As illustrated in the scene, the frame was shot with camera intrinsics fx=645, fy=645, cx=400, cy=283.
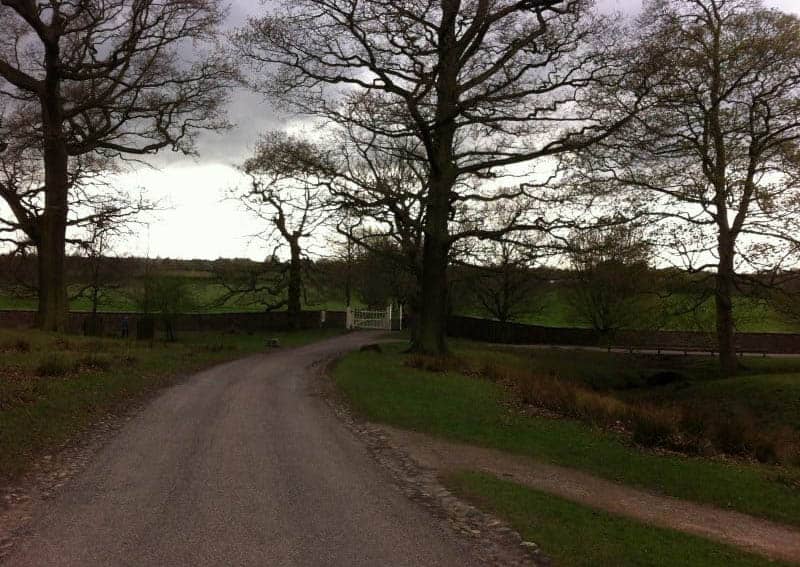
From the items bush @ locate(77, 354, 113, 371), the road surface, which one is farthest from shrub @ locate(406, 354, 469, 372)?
bush @ locate(77, 354, 113, 371)

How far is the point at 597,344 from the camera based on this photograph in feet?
157

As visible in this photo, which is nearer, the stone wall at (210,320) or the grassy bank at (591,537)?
the grassy bank at (591,537)

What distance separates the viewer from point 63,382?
14.8 m

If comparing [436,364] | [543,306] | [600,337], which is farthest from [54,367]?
[543,306]

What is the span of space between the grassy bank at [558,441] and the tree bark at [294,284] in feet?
87.1

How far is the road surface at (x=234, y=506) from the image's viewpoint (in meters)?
5.94

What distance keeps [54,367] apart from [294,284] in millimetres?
29762

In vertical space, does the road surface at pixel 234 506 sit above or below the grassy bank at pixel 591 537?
above

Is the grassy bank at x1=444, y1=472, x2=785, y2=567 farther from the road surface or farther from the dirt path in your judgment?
the road surface

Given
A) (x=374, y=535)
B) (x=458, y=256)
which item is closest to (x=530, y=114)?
(x=458, y=256)

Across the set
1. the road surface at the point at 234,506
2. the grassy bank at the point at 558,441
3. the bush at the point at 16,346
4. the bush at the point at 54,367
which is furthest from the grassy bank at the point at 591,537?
the bush at the point at 16,346

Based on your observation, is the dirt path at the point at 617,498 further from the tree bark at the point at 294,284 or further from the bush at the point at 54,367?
the tree bark at the point at 294,284

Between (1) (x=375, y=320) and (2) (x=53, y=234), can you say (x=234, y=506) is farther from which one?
(1) (x=375, y=320)

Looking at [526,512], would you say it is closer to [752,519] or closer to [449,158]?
[752,519]
